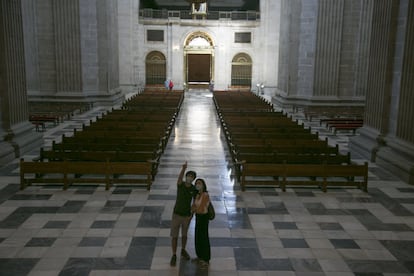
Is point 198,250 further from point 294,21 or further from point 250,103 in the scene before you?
point 294,21

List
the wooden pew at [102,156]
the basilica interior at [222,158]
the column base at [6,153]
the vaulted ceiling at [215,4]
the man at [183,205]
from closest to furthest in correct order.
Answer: the man at [183,205], the basilica interior at [222,158], the wooden pew at [102,156], the column base at [6,153], the vaulted ceiling at [215,4]

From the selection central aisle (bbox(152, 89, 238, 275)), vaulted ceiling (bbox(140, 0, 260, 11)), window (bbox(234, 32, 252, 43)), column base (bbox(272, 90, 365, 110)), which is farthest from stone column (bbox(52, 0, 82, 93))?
vaulted ceiling (bbox(140, 0, 260, 11))

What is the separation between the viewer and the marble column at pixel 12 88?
1184 cm

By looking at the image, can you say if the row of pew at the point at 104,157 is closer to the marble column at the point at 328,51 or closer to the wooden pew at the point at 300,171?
the wooden pew at the point at 300,171

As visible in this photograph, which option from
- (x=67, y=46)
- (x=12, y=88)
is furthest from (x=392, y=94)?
(x=67, y=46)

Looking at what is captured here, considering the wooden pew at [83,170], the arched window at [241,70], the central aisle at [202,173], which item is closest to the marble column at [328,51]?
the central aisle at [202,173]

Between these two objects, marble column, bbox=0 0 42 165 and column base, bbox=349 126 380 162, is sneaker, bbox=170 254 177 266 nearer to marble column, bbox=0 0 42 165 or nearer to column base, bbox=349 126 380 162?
marble column, bbox=0 0 42 165

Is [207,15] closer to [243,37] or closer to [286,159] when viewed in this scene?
[243,37]

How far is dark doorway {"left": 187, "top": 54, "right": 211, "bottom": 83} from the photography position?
4675 centimetres

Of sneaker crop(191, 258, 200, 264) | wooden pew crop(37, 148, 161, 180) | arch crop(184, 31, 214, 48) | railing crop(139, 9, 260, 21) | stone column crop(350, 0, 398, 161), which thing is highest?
railing crop(139, 9, 260, 21)

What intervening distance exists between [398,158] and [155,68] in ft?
108

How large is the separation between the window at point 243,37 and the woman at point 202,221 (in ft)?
121

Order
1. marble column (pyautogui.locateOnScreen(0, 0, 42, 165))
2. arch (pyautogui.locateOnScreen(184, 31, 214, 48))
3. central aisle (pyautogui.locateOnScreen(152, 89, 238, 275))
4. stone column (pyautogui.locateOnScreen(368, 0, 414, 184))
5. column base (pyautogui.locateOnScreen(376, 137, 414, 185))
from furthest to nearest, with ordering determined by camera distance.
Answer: arch (pyautogui.locateOnScreen(184, 31, 214, 48)), marble column (pyautogui.locateOnScreen(0, 0, 42, 165)), stone column (pyautogui.locateOnScreen(368, 0, 414, 184)), column base (pyautogui.locateOnScreen(376, 137, 414, 185)), central aisle (pyautogui.locateOnScreen(152, 89, 238, 275))

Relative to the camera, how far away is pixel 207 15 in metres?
41.6
